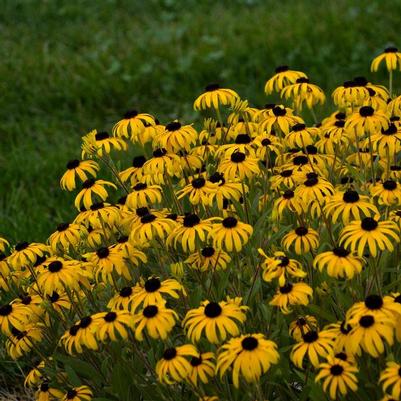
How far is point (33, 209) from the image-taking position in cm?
569

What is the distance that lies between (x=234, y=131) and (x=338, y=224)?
896 mm

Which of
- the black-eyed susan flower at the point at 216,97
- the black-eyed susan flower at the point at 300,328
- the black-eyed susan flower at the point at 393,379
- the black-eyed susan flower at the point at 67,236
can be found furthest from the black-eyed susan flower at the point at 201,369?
the black-eyed susan flower at the point at 216,97

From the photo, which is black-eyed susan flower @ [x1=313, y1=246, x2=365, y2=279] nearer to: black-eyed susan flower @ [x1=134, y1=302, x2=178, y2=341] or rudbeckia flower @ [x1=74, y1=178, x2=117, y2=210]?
black-eyed susan flower @ [x1=134, y1=302, x2=178, y2=341]

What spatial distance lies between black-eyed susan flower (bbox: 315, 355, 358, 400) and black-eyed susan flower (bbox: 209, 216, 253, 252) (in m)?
0.59

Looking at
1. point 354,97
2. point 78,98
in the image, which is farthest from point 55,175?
point 354,97

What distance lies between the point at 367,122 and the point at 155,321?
138 cm

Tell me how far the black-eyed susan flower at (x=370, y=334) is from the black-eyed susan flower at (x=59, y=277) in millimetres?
1217

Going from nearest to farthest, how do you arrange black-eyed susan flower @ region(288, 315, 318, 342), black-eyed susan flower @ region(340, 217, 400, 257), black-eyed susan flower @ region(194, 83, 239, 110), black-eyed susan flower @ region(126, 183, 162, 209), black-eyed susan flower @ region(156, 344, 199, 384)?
1. black-eyed susan flower @ region(156, 344, 199, 384)
2. black-eyed susan flower @ region(340, 217, 400, 257)
3. black-eyed susan flower @ region(288, 315, 318, 342)
4. black-eyed susan flower @ region(126, 183, 162, 209)
5. black-eyed susan flower @ region(194, 83, 239, 110)

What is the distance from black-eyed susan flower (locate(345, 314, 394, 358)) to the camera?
95.1 inches

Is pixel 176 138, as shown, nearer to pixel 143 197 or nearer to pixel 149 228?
pixel 143 197

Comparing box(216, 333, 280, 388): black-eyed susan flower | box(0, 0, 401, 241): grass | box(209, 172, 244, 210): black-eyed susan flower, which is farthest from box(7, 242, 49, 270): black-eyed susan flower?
box(0, 0, 401, 241): grass

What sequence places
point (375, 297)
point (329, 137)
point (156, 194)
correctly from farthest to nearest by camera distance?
point (329, 137)
point (156, 194)
point (375, 297)

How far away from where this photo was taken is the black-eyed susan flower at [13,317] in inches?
127

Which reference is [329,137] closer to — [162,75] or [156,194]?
[156,194]
